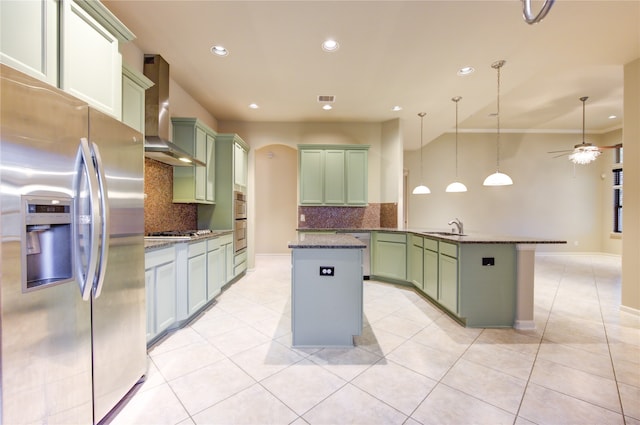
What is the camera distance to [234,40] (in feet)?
8.89

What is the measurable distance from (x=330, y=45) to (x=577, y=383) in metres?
3.67

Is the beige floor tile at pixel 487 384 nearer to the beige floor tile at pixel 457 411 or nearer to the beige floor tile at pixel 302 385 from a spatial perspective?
the beige floor tile at pixel 457 411

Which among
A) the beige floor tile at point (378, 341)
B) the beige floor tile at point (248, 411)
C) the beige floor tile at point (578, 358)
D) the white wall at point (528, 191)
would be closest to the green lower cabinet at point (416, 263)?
the beige floor tile at point (378, 341)

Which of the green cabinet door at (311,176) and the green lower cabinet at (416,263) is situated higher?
the green cabinet door at (311,176)

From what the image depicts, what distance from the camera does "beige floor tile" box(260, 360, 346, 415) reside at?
5.31 ft

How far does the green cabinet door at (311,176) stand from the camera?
499 cm

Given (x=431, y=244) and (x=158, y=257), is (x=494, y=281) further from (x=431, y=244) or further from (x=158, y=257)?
(x=158, y=257)

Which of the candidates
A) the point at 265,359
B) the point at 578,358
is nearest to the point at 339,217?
the point at 265,359

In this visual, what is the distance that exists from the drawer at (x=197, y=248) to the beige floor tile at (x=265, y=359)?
124cm

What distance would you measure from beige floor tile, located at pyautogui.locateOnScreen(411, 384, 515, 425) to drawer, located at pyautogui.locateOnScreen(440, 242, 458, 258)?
1453mm

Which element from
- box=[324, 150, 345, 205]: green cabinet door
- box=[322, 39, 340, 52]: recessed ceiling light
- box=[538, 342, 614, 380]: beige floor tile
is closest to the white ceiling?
box=[322, 39, 340, 52]: recessed ceiling light

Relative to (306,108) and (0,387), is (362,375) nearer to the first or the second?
(0,387)

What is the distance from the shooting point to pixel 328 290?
2270 millimetres

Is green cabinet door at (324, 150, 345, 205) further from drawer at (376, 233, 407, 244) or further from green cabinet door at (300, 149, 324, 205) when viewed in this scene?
drawer at (376, 233, 407, 244)
